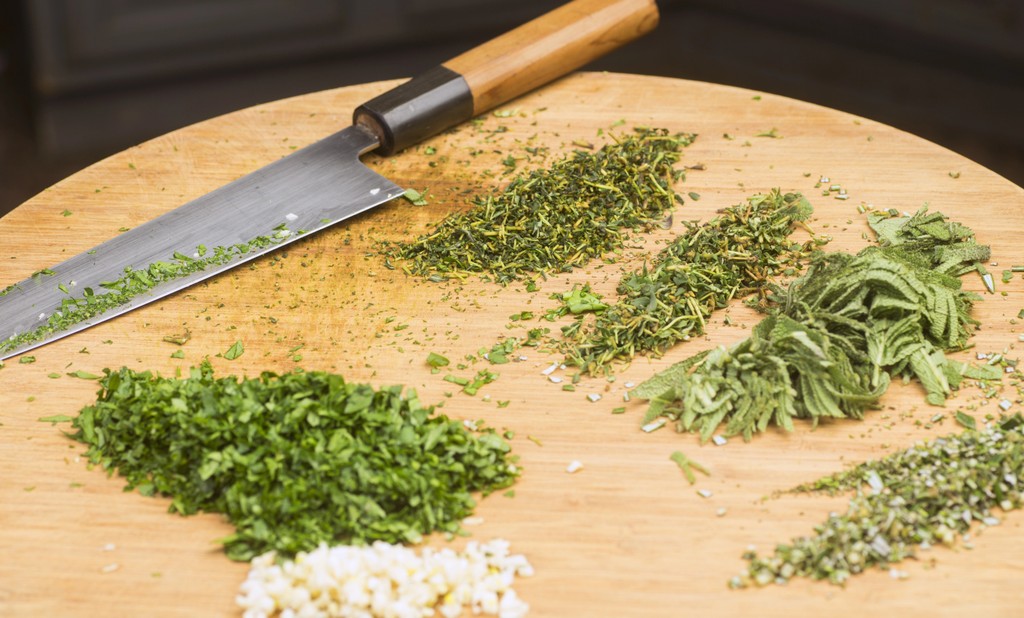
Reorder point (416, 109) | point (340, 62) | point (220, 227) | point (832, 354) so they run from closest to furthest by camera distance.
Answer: point (832, 354), point (220, 227), point (416, 109), point (340, 62)

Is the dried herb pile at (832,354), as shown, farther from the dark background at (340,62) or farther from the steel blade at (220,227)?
the dark background at (340,62)

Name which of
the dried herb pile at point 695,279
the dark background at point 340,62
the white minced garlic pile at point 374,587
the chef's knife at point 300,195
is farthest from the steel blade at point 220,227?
the dark background at point 340,62

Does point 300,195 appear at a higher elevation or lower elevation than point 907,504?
higher

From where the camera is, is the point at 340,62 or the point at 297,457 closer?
the point at 297,457

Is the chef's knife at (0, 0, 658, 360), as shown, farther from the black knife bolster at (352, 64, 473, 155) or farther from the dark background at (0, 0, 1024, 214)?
the dark background at (0, 0, 1024, 214)

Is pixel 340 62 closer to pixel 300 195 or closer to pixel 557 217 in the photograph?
pixel 300 195

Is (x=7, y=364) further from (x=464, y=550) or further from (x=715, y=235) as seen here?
(x=715, y=235)

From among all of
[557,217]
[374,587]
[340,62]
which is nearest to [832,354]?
[557,217]
